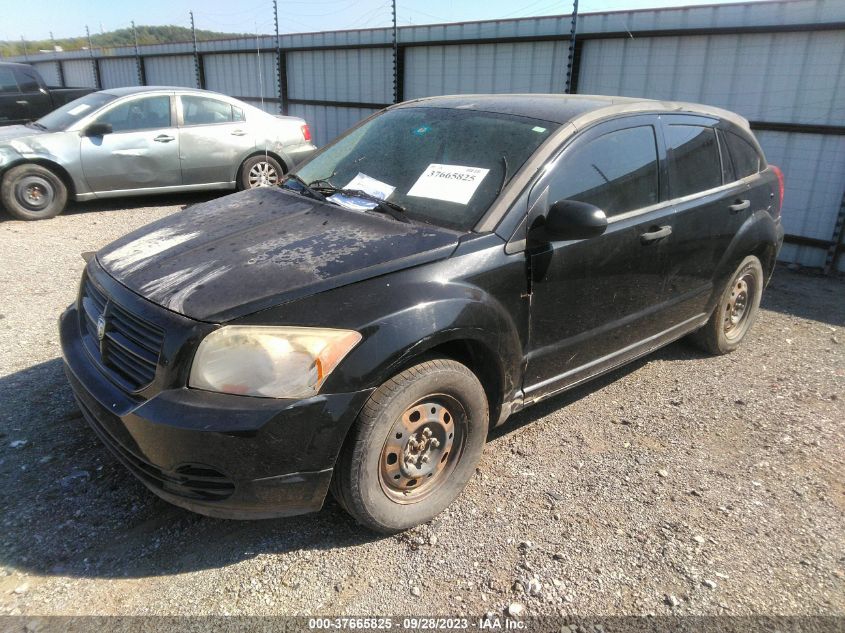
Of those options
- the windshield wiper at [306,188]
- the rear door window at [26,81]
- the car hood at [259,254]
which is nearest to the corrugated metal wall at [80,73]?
the rear door window at [26,81]

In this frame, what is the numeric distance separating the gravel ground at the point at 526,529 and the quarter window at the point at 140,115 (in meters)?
5.08

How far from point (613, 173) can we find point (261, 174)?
22.9ft

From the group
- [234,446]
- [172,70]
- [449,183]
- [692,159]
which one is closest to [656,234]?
[692,159]

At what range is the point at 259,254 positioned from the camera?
2.70m

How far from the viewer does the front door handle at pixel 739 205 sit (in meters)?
4.08

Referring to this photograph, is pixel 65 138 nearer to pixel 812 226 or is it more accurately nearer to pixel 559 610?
pixel 559 610

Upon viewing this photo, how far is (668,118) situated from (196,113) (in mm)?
6948

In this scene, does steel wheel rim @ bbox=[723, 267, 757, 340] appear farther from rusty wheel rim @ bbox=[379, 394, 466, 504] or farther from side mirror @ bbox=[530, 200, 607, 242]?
rusty wheel rim @ bbox=[379, 394, 466, 504]

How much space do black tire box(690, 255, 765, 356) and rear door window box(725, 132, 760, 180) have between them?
2.01ft

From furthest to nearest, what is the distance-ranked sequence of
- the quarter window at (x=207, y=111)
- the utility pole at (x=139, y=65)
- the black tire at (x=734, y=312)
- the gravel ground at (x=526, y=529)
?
1. the utility pole at (x=139, y=65)
2. the quarter window at (x=207, y=111)
3. the black tire at (x=734, y=312)
4. the gravel ground at (x=526, y=529)

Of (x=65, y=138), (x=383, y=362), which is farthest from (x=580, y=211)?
(x=65, y=138)

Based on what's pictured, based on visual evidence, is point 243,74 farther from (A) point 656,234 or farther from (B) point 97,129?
(A) point 656,234

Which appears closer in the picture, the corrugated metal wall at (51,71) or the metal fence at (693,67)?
the metal fence at (693,67)

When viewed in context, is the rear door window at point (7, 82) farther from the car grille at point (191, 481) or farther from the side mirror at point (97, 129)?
the car grille at point (191, 481)
